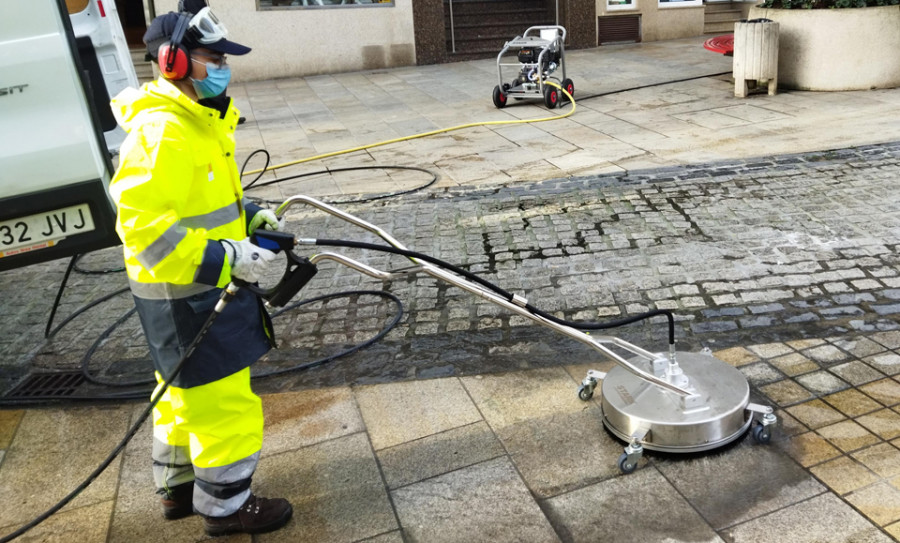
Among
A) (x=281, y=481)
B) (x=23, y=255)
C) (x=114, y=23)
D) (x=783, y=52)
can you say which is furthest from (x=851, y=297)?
(x=783, y=52)

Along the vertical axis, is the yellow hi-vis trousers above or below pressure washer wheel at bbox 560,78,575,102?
above

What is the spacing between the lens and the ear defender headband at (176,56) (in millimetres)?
2947

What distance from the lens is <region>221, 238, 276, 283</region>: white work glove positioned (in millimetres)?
2920

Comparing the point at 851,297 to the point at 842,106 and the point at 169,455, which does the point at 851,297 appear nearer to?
the point at 169,455

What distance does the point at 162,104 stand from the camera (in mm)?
2980

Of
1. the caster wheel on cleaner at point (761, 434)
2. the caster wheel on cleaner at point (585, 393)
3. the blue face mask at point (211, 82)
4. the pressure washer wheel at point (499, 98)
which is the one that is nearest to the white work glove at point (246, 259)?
the blue face mask at point (211, 82)

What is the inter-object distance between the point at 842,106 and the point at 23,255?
901 centimetres

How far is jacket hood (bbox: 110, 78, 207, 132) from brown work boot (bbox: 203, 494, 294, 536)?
1532mm

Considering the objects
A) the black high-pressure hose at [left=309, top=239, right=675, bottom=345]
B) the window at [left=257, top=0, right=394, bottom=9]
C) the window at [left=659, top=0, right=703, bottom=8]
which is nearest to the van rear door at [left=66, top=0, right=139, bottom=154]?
the black high-pressure hose at [left=309, top=239, right=675, bottom=345]

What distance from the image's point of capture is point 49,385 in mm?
4750

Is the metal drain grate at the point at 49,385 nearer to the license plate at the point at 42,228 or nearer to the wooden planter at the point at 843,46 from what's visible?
the license plate at the point at 42,228

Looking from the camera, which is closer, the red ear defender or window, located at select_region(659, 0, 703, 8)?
the red ear defender

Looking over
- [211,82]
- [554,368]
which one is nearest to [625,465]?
[554,368]

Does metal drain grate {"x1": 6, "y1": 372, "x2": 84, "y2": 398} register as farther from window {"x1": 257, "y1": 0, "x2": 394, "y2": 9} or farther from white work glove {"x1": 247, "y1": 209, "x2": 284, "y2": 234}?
window {"x1": 257, "y1": 0, "x2": 394, "y2": 9}
